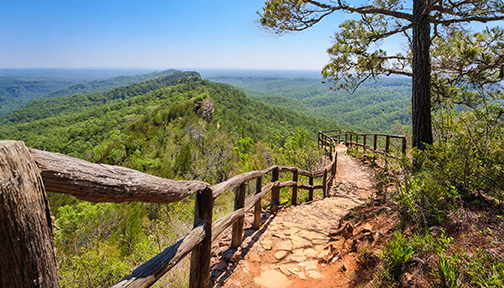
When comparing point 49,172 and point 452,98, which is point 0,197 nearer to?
point 49,172

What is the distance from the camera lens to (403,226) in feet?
9.25

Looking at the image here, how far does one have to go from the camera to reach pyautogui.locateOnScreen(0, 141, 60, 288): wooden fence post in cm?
82

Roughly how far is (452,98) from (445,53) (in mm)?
1341

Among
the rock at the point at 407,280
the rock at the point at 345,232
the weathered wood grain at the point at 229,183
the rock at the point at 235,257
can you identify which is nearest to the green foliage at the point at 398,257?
the rock at the point at 407,280

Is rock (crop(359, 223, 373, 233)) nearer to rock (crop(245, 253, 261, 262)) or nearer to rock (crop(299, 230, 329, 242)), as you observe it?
rock (crop(299, 230, 329, 242))

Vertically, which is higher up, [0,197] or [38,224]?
[0,197]

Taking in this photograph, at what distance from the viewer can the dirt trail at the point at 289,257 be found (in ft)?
9.81

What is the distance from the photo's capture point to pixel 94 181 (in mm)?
1202

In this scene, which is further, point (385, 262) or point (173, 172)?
point (173, 172)

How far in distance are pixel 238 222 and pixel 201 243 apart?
1.22 meters

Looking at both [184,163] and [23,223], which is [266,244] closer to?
[23,223]

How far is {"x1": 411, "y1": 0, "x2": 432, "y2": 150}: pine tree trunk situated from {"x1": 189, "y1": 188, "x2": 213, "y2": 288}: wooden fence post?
503 cm

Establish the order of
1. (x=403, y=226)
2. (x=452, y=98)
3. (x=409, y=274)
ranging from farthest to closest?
(x=452, y=98) → (x=403, y=226) → (x=409, y=274)

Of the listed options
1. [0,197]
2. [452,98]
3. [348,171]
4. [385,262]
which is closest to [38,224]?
[0,197]
